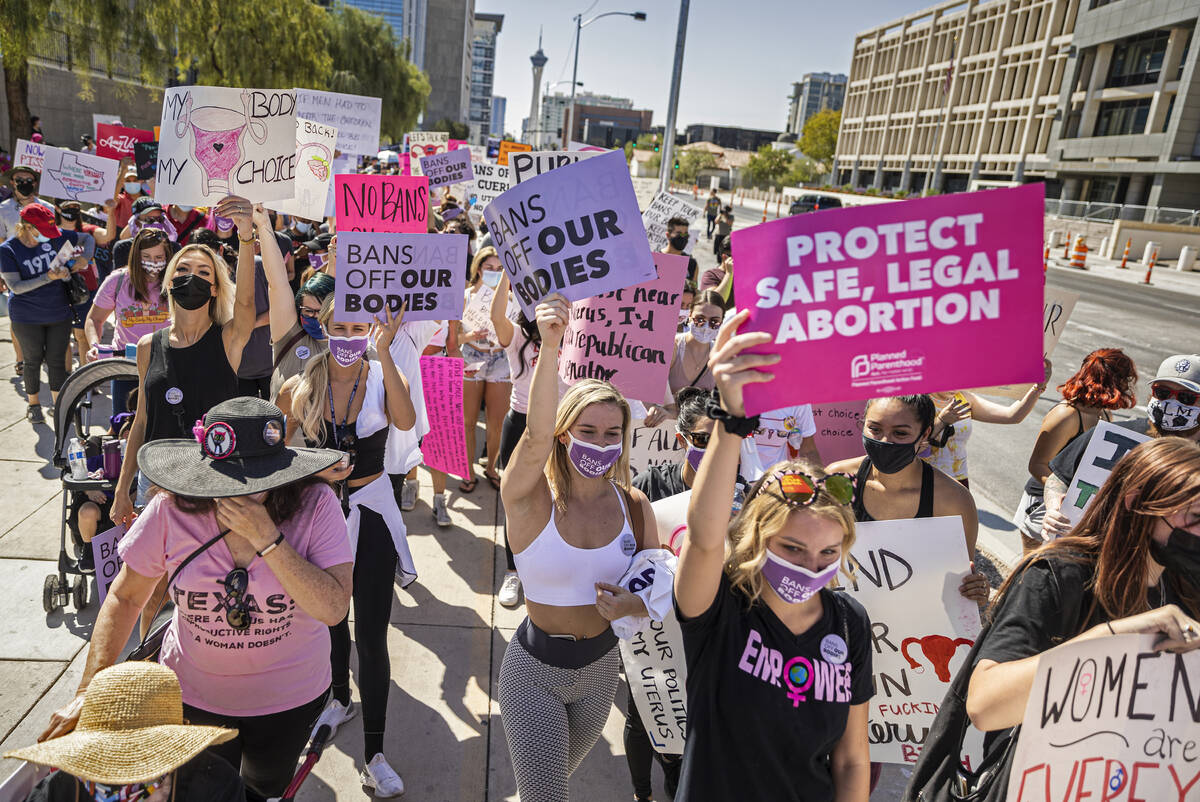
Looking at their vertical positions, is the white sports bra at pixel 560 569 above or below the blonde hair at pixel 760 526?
below

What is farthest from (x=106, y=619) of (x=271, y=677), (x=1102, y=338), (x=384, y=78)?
(x=384, y=78)

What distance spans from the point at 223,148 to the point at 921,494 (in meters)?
4.93

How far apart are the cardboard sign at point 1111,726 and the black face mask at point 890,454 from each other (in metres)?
1.57

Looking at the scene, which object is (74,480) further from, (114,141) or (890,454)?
(114,141)

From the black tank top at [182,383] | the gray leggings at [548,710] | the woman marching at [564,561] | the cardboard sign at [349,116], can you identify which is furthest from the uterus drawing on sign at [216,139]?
the cardboard sign at [349,116]

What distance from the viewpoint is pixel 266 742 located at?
8.64 feet

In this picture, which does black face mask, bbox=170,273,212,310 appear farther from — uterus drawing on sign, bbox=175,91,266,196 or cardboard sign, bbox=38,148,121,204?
cardboard sign, bbox=38,148,121,204

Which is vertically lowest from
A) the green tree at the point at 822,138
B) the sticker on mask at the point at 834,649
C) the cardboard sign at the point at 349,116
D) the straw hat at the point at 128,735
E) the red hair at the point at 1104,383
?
the straw hat at the point at 128,735

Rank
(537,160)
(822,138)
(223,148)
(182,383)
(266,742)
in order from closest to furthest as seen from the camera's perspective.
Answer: (266,742), (182,383), (223,148), (537,160), (822,138)

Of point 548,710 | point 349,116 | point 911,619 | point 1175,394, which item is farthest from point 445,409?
point 349,116

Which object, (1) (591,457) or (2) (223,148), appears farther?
(2) (223,148)

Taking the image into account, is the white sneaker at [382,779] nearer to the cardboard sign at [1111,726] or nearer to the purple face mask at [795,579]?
the purple face mask at [795,579]

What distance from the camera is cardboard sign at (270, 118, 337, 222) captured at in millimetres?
5922

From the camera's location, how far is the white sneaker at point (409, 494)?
6423mm
